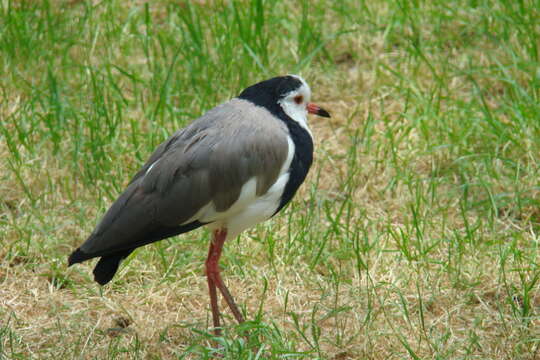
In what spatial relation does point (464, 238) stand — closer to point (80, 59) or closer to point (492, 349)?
point (492, 349)

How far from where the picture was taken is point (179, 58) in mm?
5984

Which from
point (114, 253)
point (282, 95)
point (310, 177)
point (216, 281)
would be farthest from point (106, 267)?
point (310, 177)

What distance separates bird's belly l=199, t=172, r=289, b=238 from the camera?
394 cm

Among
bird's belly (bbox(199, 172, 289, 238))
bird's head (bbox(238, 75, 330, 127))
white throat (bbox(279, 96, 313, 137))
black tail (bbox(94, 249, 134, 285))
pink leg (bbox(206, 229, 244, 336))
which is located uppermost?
bird's head (bbox(238, 75, 330, 127))

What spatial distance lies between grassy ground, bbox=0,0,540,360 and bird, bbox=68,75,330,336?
40 cm

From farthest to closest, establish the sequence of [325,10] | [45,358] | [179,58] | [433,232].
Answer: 1. [325,10]
2. [179,58]
3. [433,232]
4. [45,358]

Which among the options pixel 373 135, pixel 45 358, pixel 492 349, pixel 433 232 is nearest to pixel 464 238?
pixel 433 232

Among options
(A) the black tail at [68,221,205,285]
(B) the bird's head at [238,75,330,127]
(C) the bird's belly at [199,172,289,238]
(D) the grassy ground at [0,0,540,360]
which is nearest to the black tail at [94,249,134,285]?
(A) the black tail at [68,221,205,285]

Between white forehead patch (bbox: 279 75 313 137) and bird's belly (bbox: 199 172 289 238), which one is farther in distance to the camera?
white forehead patch (bbox: 279 75 313 137)

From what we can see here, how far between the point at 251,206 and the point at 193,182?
0.88 ft

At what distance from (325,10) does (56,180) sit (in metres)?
2.48

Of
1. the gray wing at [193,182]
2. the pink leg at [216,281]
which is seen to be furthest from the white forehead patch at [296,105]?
the pink leg at [216,281]

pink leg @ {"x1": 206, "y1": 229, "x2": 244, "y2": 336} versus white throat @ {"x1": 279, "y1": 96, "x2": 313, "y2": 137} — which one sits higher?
white throat @ {"x1": 279, "y1": 96, "x2": 313, "y2": 137}

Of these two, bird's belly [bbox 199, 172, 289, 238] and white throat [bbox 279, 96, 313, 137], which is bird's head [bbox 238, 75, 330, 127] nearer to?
white throat [bbox 279, 96, 313, 137]
